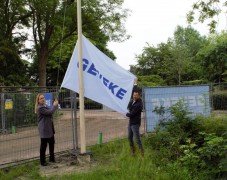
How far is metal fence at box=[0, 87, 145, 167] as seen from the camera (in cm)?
820

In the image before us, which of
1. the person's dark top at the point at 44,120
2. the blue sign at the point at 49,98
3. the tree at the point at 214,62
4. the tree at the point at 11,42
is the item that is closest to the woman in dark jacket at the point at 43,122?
the person's dark top at the point at 44,120

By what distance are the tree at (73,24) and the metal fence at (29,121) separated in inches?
545

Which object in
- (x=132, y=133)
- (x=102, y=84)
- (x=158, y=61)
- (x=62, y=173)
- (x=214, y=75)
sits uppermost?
(x=158, y=61)

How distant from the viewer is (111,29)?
27344 millimetres

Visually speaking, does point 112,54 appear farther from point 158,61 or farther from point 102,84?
point 102,84

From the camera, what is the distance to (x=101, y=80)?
7934 millimetres

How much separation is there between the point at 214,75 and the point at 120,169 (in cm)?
3039

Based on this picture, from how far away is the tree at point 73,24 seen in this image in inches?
898

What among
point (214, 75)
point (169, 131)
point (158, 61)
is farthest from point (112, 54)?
point (169, 131)

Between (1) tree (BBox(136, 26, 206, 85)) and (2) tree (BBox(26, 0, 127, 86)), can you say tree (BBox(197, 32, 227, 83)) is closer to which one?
(1) tree (BBox(136, 26, 206, 85))

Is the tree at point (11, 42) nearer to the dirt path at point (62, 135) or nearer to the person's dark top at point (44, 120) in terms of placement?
the dirt path at point (62, 135)

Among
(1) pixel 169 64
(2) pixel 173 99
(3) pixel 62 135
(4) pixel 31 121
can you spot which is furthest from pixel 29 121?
(1) pixel 169 64

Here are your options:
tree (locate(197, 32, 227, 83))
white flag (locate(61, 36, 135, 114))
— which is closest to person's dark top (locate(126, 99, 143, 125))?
white flag (locate(61, 36, 135, 114))

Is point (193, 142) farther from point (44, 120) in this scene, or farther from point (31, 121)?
point (31, 121)
